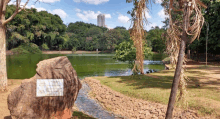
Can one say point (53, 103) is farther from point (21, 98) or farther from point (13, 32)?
point (13, 32)

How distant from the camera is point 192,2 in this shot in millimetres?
4059

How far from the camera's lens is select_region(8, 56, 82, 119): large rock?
15.7ft

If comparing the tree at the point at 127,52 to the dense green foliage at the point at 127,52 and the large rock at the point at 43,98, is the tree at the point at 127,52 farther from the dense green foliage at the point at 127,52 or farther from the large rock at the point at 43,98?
the large rock at the point at 43,98

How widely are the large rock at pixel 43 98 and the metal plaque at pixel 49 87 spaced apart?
9cm

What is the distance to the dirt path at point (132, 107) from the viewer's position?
25.7ft

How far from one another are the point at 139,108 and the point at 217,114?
3528 mm

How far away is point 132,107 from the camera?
30.8ft

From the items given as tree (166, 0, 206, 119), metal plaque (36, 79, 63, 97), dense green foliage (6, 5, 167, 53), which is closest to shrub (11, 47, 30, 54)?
dense green foliage (6, 5, 167, 53)

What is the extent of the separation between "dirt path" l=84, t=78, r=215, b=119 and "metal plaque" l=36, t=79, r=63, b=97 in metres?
4.92

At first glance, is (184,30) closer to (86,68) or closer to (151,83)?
(151,83)

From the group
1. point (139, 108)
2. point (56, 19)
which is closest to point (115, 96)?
point (139, 108)

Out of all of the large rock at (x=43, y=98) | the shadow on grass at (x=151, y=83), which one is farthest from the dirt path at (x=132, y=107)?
the large rock at (x=43, y=98)

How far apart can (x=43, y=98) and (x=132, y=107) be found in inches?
224

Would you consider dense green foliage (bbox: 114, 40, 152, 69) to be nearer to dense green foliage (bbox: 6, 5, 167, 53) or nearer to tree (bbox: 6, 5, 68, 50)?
dense green foliage (bbox: 6, 5, 167, 53)
